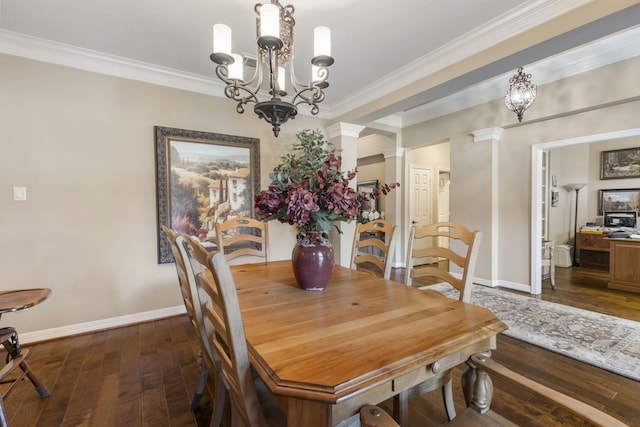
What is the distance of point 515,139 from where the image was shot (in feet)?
12.8

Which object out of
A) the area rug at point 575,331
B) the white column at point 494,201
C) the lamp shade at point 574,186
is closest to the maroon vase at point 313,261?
the area rug at point 575,331

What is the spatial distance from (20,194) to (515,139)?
18.5 ft

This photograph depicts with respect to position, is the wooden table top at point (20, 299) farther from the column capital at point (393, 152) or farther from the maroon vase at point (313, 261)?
the column capital at point (393, 152)

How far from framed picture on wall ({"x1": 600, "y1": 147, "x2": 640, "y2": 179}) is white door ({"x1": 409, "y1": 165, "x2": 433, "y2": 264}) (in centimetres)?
329

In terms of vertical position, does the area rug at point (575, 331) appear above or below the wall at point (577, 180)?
below

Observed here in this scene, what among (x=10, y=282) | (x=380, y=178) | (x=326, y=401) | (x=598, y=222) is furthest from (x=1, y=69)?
(x=598, y=222)

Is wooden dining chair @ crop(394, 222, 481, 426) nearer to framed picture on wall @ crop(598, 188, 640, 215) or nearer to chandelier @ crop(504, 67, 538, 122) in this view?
chandelier @ crop(504, 67, 538, 122)

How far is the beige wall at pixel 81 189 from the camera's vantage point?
2422mm

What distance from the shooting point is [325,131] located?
4.13m

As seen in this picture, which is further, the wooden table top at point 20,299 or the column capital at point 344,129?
the column capital at point 344,129

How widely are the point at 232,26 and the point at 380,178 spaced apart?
14.2 feet

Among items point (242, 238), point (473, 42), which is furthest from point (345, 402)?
point (473, 42)

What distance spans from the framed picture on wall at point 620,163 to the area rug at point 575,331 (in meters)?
4.01

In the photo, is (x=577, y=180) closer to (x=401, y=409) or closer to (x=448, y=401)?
(x=448, y=401)
